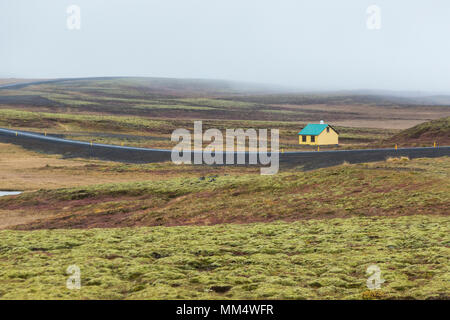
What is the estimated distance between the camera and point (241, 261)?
1656cm

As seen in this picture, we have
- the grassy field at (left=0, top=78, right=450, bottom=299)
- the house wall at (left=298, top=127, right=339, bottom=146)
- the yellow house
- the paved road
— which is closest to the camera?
the grassy field at (left=0, top=78, right=450, bottom=299)

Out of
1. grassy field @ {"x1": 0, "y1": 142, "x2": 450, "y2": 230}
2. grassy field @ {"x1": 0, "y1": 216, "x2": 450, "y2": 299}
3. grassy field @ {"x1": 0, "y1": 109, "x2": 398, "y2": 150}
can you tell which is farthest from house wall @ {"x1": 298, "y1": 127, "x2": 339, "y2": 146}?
grassy field @ {"x1": 0, "y1": 216, "x2": 450, "y2": 299}

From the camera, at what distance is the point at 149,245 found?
20016 mm

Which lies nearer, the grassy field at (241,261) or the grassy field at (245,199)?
the grassy field at (241,261)

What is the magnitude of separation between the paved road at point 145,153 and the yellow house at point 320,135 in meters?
16.8

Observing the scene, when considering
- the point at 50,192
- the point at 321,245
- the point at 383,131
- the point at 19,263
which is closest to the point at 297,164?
the point at 50,192

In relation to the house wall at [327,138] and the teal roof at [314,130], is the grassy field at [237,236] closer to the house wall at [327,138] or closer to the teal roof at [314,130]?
the teal roof at [314,130]

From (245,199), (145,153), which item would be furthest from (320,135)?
(245,199)

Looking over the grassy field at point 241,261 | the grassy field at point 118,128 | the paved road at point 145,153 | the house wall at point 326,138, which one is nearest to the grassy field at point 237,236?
the grassy field at point 241,261

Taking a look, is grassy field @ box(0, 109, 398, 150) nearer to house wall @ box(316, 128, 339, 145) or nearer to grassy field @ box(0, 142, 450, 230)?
house wall @ box(316, 128, 339, 145)

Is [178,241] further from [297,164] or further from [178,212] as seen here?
[297,164]

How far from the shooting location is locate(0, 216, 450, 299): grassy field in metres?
12.8

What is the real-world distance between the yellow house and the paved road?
659 inches

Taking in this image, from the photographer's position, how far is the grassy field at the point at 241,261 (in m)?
12.8
